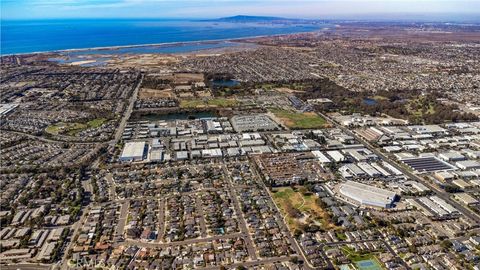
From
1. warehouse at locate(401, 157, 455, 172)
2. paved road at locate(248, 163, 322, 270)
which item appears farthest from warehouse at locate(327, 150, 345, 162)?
paved road at locate(248, 163, 322, 270)

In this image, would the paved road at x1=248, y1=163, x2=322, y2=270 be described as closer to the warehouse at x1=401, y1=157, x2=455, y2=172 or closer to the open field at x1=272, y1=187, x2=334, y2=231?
the open field at x1=272, y1=187, x2=334, y2=231

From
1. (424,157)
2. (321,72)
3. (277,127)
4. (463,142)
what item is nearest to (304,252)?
(424,157)

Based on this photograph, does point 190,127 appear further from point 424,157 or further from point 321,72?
point 321,72

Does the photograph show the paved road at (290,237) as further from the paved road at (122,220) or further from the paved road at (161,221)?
the paved road at (122,220)

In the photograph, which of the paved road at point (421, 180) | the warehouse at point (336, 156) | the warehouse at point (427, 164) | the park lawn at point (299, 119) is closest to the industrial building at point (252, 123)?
the park lawn at point (299, 119)

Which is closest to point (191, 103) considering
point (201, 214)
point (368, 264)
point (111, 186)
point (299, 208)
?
point (111, 186)
